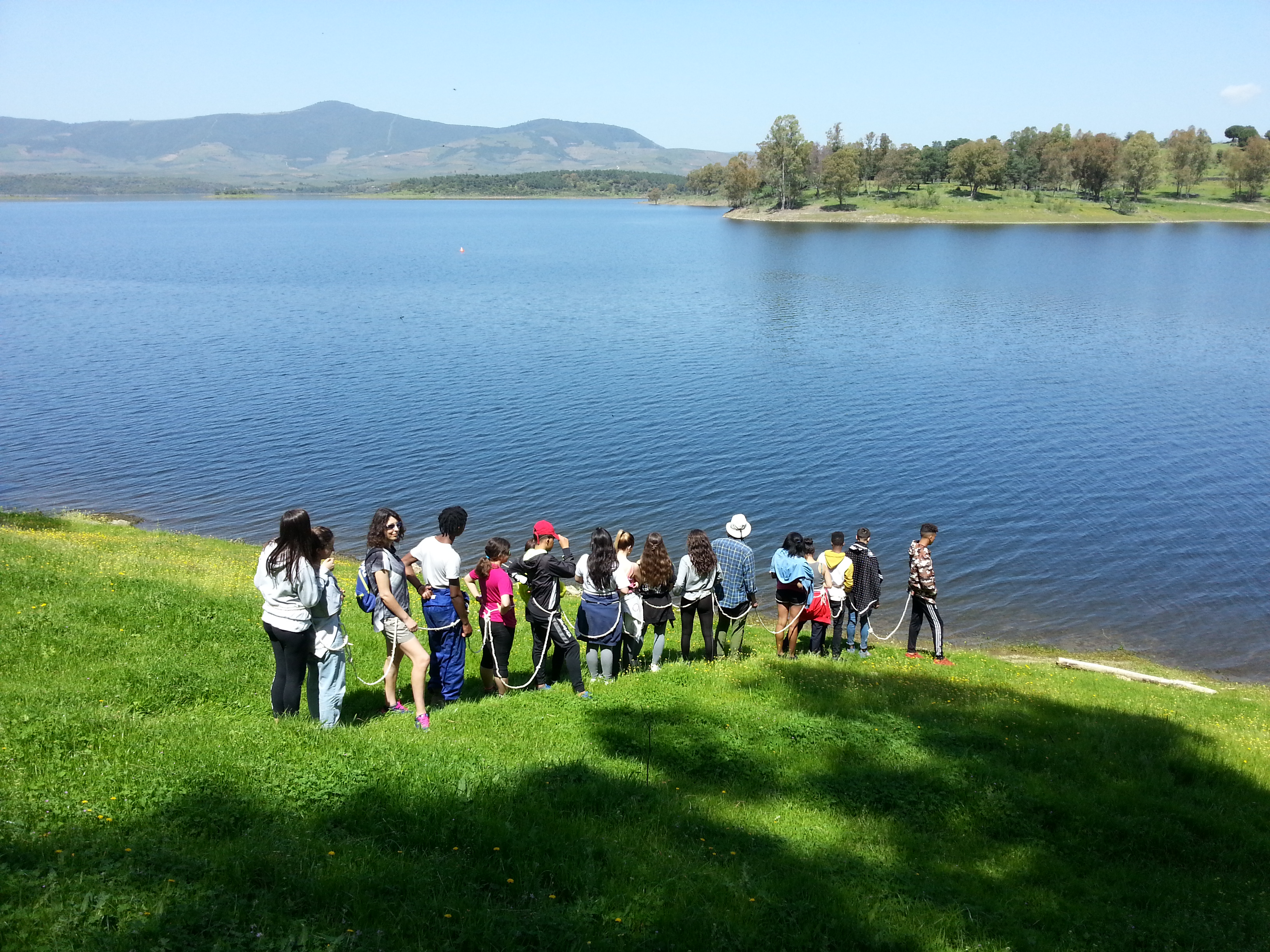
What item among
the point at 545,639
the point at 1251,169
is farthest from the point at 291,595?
the point at 1251,169

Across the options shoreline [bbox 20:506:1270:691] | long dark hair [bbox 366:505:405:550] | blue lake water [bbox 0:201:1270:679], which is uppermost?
long dark hair [bbox 366:505:405:550]

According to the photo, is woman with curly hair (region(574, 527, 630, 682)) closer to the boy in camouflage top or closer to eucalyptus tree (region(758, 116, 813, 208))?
the boy in camouflage top

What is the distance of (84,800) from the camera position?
6.79 metres

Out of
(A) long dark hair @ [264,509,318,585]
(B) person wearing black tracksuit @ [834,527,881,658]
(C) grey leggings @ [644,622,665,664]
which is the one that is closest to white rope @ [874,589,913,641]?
(B) person wearing black tracksuit @ [834,527,881,658]

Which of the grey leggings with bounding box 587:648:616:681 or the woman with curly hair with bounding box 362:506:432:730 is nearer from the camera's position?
the woman with curly hair with bounding box 362:506:432:730

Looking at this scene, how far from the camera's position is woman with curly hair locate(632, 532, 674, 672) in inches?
478

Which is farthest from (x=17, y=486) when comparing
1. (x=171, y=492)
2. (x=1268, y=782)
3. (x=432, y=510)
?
(x=1268, y=782)

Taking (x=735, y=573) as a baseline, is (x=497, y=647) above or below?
below

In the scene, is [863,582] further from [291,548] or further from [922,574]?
[291,548]

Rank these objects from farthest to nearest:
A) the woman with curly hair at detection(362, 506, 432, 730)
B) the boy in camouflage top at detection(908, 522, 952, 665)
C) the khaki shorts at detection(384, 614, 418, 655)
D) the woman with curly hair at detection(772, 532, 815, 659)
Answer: the boy in camouflage top at detection(908, 522, 952, 665) → the woman with curly hair at detection(772, 532, 815, 659) → the khaki shorts at detection(384, 614, 418, 655) → the woman with curly hair at detection(362, 506, 432, 730)

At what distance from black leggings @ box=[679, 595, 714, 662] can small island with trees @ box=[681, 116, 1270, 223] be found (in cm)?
16033

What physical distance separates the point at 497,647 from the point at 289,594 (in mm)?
3175

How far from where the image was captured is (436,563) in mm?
10320

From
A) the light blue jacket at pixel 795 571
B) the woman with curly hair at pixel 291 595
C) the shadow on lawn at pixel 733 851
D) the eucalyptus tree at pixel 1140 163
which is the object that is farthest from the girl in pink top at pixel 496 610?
the eucalyptus tree at pixel 1140 163
